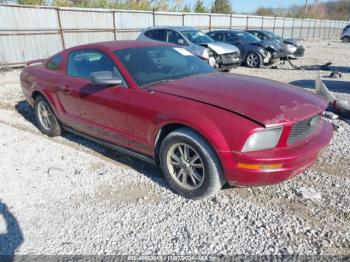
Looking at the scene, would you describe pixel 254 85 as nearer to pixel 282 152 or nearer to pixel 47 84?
pixel 282 152

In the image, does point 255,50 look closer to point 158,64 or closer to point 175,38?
point 175,38

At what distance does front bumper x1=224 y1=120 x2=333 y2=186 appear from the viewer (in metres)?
2.66

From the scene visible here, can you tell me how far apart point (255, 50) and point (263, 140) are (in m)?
11.1

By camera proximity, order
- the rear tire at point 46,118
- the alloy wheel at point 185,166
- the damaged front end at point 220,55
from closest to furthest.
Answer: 1. the alloy wheel at point 185,166
2. the rear tire at point 46,118
3. the damaged front end at point 220,55

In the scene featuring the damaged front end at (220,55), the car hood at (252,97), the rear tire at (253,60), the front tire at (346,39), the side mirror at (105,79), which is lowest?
the front tire at (346,39)

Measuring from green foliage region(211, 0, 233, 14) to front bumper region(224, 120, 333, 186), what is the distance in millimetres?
34171

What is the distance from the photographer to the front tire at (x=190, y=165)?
2.91 meters

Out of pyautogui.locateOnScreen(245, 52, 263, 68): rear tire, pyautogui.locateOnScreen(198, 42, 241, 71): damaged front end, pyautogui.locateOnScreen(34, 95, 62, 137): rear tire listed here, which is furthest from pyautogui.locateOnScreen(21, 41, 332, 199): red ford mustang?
pyautogui.locateOnScreen(245, 52, 263, 68): rear tire

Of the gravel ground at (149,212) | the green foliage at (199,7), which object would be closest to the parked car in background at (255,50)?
the gravel ground at (149,212)

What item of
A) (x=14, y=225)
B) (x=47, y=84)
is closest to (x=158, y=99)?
(x=14, y=225)

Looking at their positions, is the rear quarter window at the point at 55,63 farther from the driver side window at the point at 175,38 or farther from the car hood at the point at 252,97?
the driver side window at the point at 175,38

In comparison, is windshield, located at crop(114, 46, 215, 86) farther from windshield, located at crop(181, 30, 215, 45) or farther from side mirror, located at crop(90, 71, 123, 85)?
windshield, located at crop(181, 30, 215, 45)

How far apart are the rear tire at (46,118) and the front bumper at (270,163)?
3.24m

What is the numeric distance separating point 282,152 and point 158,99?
4.37 feet
